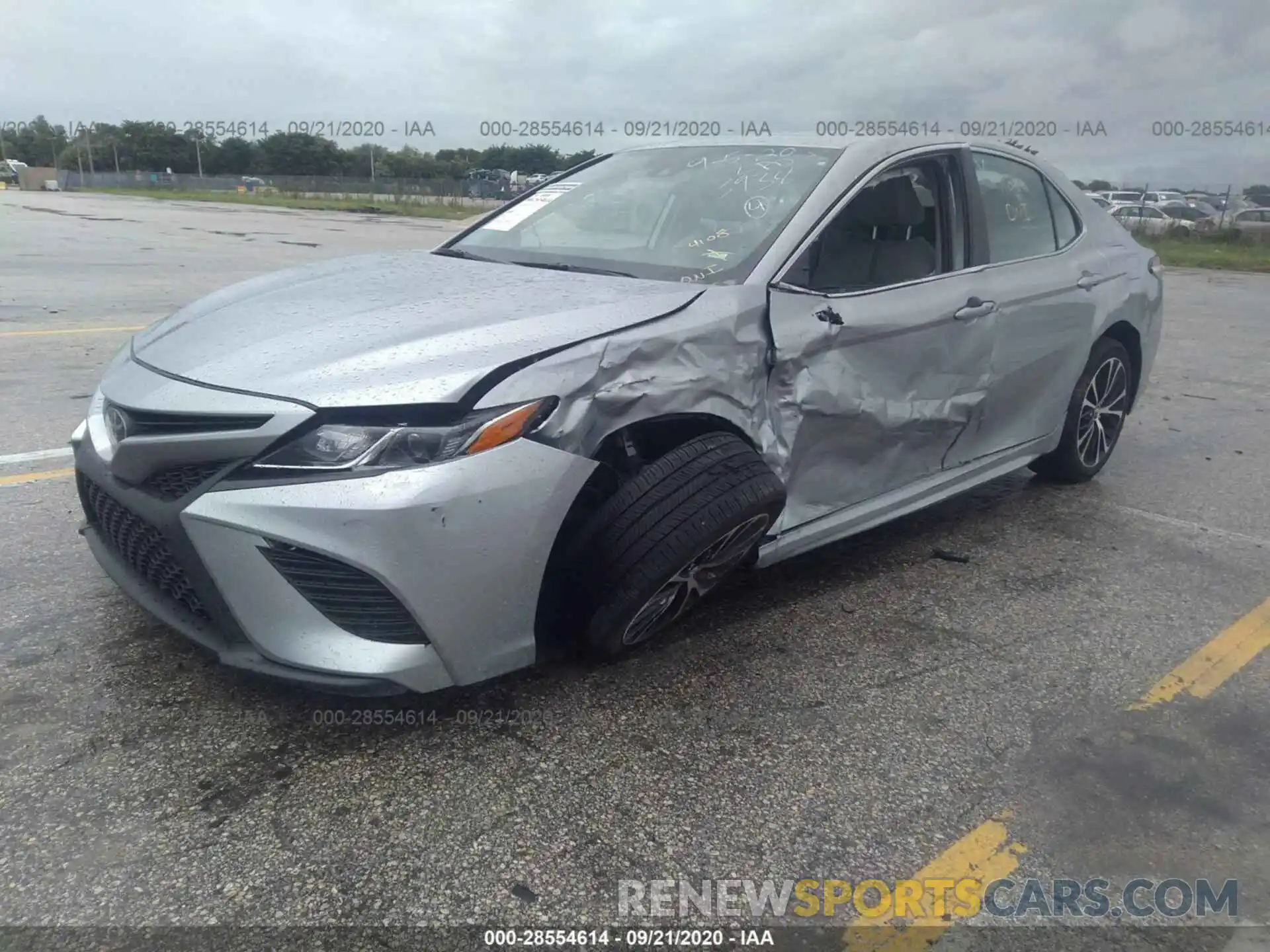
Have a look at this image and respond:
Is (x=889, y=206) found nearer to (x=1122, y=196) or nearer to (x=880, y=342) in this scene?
(x=880, y=342)

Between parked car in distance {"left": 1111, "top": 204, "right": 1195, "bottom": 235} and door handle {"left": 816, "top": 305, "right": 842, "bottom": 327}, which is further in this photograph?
parked car in distance {"left": 1111, "top": 204, "right": 1195, "bottom": 235}

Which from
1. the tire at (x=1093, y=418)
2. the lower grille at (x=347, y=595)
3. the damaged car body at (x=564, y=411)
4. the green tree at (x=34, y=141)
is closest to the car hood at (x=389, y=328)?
the damaged car body at (x=564, y=411)

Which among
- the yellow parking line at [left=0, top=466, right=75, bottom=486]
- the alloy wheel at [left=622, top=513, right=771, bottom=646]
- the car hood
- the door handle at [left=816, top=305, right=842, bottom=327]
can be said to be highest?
the door handle at [left=816, top=305, right=842, bottom=327]

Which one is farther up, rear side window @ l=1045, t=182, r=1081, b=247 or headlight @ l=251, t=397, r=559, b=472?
rear side window @ l=1045, t=182, r=1081, b=247

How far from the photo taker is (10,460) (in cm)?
442

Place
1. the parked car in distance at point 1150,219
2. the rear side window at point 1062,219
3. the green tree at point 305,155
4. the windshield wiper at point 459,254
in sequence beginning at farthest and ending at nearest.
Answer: the green tree at point 305,155, the parked car in distance at point 1150,219, the rear side window at point 1062,219, the windshield wiper at point 459,254

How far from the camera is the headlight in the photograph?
219 cm

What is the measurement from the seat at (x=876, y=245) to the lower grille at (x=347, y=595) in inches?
66.2

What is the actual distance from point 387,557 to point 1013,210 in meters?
3.16

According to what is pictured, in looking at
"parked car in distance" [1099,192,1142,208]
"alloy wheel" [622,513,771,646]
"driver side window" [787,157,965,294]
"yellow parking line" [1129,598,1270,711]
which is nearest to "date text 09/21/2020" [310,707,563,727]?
"alloy wheel" [622,513,771,646]

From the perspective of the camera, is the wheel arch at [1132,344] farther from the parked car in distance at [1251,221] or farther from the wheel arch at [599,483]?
the parked car in distance at [1251,221]

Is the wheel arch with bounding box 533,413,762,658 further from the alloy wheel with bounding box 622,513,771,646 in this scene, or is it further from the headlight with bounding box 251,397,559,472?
the headlight with bounding box 251,397,559,472

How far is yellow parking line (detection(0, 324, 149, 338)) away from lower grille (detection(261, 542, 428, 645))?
616cm

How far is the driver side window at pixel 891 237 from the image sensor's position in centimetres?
318
